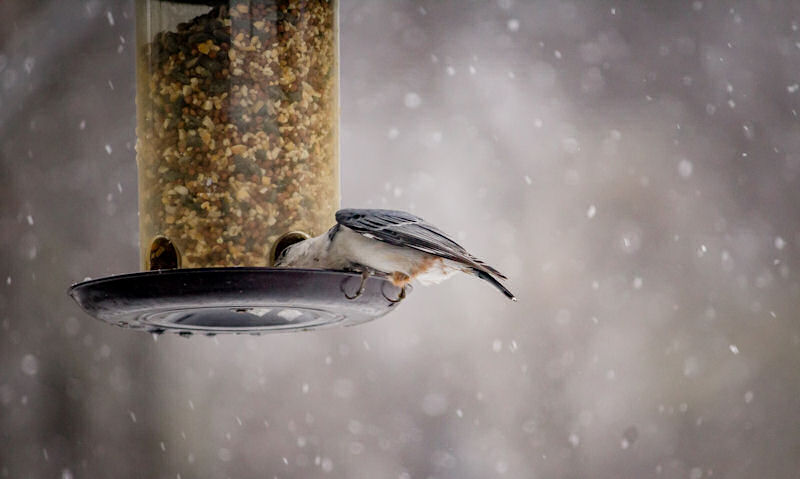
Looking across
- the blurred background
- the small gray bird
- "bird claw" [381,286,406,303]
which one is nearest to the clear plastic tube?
the small gray bird

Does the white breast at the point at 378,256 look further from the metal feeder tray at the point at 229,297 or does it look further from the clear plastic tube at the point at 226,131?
the clear plastic tube at the point at 226,131

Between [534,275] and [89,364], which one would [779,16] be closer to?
[534,275]

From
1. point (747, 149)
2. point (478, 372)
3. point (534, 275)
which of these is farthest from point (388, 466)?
point (747, 149)

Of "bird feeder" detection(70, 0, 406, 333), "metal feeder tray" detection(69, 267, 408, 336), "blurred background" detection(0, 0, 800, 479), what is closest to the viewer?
"metal feeder tray" detection(69, 267, 408, 336)

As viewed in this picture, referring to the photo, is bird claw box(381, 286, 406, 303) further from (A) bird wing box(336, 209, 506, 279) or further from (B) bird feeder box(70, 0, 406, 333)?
Result: (A) bird wing box(336, 209, 506, 279)

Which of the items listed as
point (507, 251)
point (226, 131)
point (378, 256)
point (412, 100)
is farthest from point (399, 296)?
point (412, 100)

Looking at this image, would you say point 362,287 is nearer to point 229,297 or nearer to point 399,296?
point 399,296

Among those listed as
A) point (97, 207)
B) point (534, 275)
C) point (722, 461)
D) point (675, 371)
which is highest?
point (97, 207)
